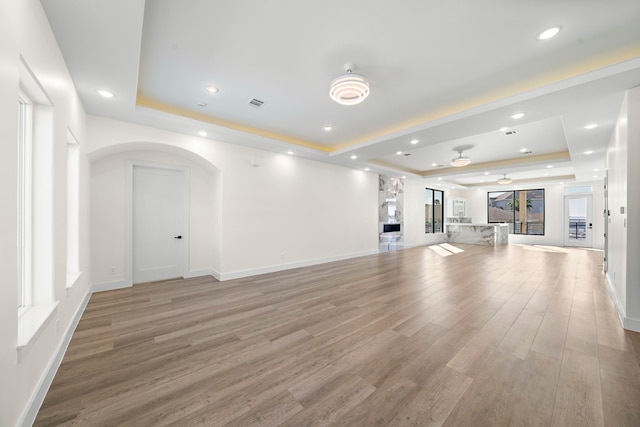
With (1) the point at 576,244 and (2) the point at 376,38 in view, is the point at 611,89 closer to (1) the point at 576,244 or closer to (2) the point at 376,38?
(2) the point at 376,38

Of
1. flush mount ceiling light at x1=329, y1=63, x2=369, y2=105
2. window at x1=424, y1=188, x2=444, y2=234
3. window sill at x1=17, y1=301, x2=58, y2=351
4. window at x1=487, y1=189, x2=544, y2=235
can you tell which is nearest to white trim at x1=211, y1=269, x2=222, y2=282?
window sill at x1=17, y1=301, x2=58, y2=351

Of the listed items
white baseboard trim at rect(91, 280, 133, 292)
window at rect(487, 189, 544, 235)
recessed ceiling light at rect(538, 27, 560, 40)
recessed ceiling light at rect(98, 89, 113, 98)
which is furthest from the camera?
window at rect(487, 189, 544, 235)

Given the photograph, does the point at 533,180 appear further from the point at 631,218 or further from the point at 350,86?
the point at 350,86

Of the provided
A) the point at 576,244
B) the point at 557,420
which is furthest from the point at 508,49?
the point at 576,244

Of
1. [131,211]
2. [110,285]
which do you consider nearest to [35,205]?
[131,211]

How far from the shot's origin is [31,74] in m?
1.75

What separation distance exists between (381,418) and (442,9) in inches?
123

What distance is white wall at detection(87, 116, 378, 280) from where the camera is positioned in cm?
429

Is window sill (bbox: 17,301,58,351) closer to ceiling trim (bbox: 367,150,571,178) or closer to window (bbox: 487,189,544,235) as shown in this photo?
ceiling trim (bbox: 367,150,571,178)

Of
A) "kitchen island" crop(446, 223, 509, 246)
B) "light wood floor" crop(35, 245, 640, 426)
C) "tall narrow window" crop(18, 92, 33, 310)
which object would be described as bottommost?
"light wood floor" crop(35, 245, 640, 426)

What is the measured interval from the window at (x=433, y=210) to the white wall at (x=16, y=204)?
11098 millimetres

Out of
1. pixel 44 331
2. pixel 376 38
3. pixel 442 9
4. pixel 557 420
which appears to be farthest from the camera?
pixel 376 38

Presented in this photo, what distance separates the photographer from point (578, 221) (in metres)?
10.3

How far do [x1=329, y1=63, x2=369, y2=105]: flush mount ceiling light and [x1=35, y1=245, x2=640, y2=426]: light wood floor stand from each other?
2725 mm
